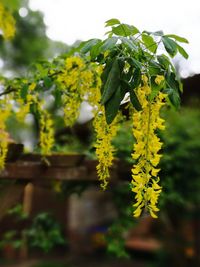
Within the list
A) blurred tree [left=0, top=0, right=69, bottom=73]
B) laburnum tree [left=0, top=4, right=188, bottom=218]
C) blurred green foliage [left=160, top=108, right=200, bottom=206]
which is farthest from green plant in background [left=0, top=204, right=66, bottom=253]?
blurred tree [left=0, top=0, right=69, bottom=73]

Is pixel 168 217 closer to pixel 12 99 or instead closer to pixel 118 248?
pixel 118 248

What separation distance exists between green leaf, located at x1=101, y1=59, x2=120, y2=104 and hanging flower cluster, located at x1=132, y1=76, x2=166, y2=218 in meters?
0.17

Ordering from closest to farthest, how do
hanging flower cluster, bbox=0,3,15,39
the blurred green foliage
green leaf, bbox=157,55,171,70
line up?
green leaf, bbox=157,55,171,70 → hanging flower cluster, bbox=0,3,15,39 → the blurred green foliage

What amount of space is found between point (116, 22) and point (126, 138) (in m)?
2.64

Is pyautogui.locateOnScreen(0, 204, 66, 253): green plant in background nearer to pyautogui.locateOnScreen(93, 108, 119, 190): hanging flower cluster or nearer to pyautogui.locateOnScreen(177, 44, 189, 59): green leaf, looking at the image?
pyautogui.locateOnScreen(93, 108, 119, 190): hanging flower cluster

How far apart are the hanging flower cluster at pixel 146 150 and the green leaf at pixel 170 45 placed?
12 centimetres

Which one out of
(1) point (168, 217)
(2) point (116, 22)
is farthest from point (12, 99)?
(1) point (168, 217)

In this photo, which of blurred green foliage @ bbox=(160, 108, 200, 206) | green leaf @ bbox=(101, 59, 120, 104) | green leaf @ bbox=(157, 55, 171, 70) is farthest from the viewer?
blurred green foliage @ bbox=(160, 108, 200, 206)

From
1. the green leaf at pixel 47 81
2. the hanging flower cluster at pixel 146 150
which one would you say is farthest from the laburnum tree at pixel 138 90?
the green leaf at pixel 47 81

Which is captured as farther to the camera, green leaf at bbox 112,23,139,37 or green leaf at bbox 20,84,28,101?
green leaf at bbox 20,84,28,101

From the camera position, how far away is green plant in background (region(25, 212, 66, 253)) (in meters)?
4.21

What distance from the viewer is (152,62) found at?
Answer: 1799mm

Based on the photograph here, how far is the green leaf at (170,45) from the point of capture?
1728mm

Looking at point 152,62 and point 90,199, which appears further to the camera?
point 90,199
